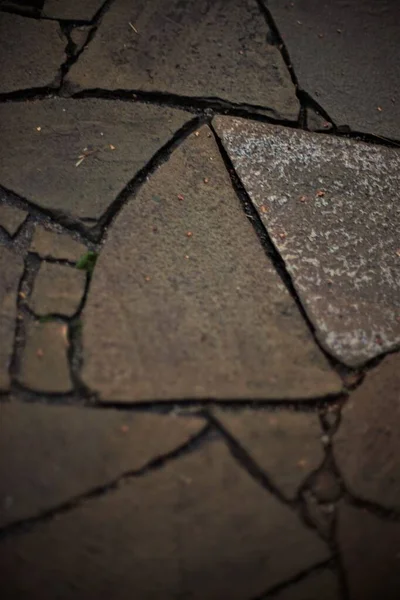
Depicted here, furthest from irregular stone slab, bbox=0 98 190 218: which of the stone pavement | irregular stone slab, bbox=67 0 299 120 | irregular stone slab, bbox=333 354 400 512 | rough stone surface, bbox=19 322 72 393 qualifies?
irregular stone slab, bbox=333 354 400 512

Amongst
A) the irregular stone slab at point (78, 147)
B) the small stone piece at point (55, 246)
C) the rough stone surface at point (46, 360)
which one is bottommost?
the rough stone surface at point (46, 360)

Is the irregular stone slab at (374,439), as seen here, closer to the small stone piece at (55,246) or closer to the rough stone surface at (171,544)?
the rough stone surface at (171,544)

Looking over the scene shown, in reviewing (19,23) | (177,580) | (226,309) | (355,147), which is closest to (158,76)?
(19,23)

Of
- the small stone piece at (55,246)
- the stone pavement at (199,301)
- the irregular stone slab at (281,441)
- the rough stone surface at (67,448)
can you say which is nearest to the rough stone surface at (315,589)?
the stone pavement at (199,301)

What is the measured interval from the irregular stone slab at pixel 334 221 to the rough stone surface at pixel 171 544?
1.51 ft

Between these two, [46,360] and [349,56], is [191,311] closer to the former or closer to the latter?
[46,360]

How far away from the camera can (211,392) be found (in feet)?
4.64

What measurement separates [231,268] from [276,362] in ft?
0.97

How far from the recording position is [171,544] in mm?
1279

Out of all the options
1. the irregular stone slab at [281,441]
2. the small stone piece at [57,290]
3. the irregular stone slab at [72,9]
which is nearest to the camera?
the irregular stone slab at [281,441]

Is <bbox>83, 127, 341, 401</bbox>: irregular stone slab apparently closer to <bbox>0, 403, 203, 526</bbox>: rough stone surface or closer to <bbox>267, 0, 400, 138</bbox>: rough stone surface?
<bbox>0, 403, 203, 526</bbox>: rough stone surface

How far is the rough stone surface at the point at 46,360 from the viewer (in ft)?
4.58

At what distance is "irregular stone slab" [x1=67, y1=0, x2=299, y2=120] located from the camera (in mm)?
1854

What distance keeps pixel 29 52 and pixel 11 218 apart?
25.7 inches
